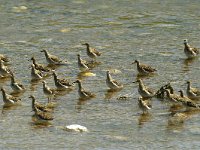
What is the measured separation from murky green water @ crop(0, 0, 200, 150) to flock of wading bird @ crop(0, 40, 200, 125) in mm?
273

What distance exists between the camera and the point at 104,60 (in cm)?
2727

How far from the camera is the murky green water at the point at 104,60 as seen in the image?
1877 centimetres

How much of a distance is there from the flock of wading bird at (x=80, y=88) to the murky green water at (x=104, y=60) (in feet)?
0.89

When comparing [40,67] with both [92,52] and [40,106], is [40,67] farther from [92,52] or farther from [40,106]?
[40,106]

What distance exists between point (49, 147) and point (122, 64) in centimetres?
896

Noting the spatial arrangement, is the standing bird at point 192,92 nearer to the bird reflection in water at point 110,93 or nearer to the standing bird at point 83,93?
the bird reflection in water at point 110,93

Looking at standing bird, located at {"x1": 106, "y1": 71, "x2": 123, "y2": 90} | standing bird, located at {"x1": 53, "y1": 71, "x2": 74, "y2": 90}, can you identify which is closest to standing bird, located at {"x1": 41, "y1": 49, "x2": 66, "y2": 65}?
standing bird, located at {"x1": 53, "y1": 71, "x2": 74, "y2": 90}

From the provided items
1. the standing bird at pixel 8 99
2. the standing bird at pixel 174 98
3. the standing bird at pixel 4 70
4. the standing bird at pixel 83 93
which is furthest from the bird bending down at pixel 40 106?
the standing bird at pixel 4 70

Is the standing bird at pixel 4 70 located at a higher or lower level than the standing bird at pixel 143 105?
lower

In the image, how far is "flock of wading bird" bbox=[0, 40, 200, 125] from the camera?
827 inches

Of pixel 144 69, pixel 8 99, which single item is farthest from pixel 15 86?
pixel 144 69

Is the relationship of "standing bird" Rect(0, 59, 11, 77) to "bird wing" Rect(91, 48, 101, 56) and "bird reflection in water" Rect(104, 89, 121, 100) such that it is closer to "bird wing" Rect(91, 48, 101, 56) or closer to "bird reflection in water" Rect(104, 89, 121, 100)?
"bird wing" Rect(91, 48, 101, 56)

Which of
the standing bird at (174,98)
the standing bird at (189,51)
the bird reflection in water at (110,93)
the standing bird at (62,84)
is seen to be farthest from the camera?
the standing bird at (189,51)

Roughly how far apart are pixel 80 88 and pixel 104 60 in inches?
194
